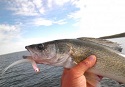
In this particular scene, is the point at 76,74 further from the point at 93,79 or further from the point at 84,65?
the point at 93,79

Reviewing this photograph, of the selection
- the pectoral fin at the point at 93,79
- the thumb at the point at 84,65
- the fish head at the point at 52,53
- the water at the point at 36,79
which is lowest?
the water at the point at 36,79

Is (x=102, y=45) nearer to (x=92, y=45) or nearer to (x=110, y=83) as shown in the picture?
(x=92, y=45)

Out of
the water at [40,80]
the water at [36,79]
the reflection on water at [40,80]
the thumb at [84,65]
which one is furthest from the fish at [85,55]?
the water at [36,79]

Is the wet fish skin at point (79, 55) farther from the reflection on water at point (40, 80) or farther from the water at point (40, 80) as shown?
the reflection on water at point (40, 80)

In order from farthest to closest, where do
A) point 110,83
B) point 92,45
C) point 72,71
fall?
1. point 110,83
2. point 92,45
3. point 72,71

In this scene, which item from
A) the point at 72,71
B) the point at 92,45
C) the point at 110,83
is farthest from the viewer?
the point at 110,83

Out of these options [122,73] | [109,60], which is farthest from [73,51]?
[122,73]
